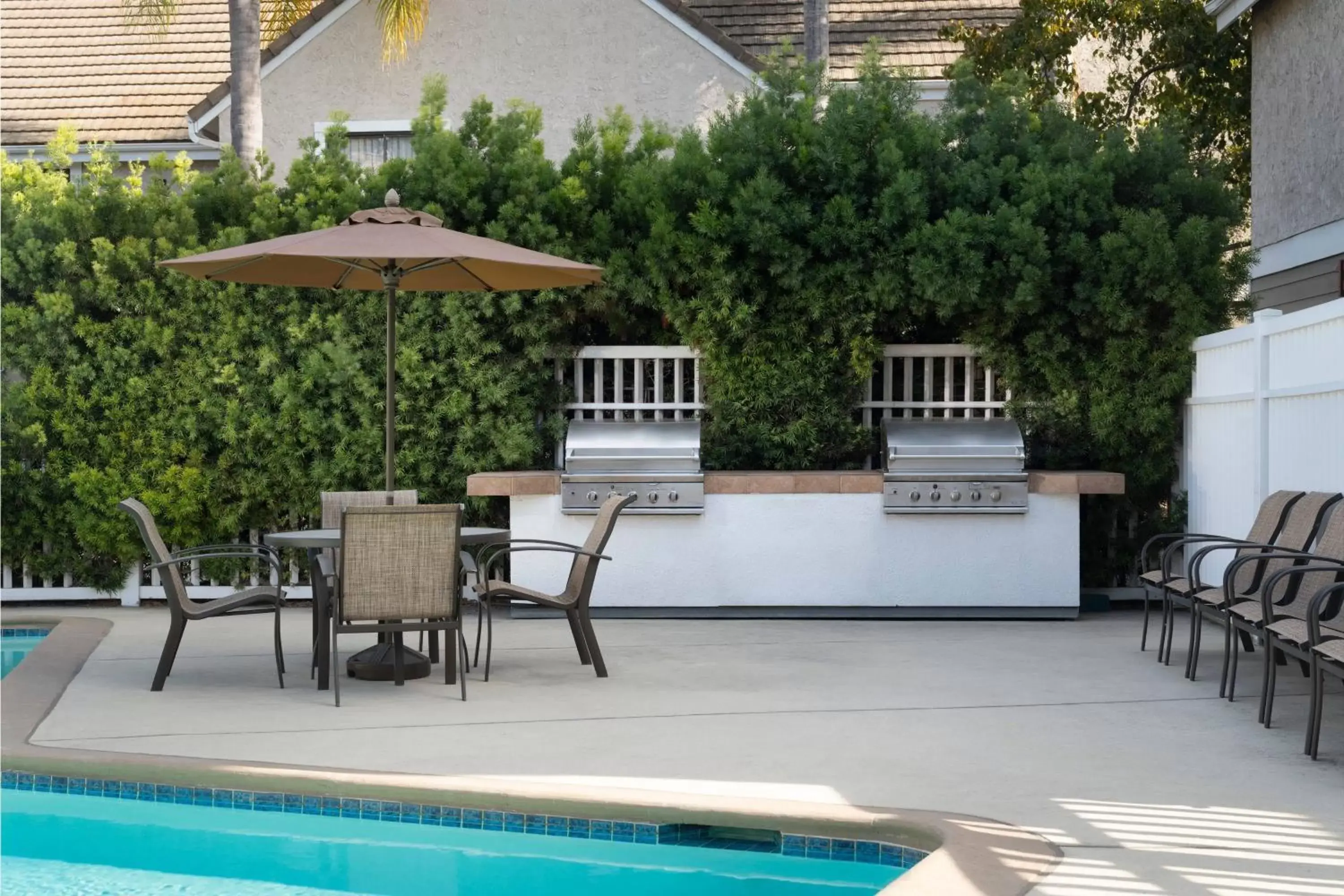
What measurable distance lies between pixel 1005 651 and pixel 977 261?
2651mm

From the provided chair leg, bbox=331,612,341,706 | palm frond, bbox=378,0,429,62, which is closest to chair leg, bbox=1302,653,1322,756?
chair leg, bbox=331,612,341,706

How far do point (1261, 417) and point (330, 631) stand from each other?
5210mm

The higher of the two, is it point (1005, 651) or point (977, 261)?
point (977, 261)

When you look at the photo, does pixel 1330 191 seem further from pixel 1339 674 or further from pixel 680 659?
pixel 1339 674

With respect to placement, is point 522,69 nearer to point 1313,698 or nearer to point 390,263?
point 390,263

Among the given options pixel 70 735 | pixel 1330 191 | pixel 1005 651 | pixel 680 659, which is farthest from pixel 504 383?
pixel 1330 191

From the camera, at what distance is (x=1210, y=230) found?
9789 millimetres

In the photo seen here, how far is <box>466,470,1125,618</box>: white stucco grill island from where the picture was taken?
9781 mm

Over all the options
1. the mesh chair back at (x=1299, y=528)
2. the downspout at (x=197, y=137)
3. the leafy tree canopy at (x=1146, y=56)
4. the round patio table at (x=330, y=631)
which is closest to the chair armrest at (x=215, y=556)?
the round patio table at (x=330, y=631)

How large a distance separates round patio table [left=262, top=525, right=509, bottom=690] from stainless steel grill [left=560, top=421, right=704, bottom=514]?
6.25ft

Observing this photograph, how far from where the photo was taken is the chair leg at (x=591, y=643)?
24.1ft

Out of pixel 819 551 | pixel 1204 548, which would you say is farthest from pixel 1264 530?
pixel 819 551

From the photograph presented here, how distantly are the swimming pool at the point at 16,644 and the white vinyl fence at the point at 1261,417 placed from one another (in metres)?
6.88

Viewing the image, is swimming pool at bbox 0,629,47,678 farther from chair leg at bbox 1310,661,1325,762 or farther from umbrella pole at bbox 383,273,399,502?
chair leg at bbox 1310,661,1325,762
